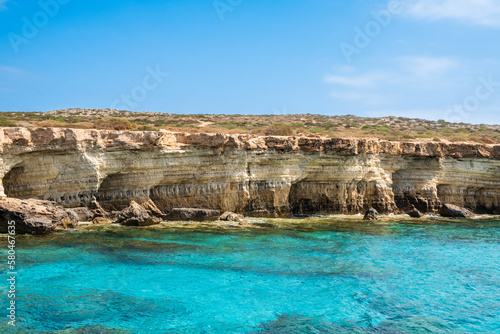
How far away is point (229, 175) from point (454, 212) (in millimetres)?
15478

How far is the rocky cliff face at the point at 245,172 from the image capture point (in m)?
20.6

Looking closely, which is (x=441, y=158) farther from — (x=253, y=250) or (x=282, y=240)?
(x=253, y=250)

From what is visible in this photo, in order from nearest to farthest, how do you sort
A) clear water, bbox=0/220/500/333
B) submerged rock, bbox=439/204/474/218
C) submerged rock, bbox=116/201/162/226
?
clear water, bbox=0/220/500/333 < submerged rock, bbox=116/201/162/226 < submerged rock, bbox=439/204/474/218

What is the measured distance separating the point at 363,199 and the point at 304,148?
5.91 metres

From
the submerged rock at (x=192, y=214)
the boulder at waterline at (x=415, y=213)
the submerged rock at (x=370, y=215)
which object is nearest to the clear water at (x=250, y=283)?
the submerged rock at (x=192, y=214)

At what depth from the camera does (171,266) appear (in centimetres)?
1399

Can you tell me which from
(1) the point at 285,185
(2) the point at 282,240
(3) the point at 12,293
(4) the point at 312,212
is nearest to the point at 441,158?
(4) the point at 312,212

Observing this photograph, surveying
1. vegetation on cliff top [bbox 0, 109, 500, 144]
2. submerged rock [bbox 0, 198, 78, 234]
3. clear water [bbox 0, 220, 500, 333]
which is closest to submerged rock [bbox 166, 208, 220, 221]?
clear water [bbox 0, 220, 500, 333]

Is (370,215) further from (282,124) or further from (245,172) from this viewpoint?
(282,124)

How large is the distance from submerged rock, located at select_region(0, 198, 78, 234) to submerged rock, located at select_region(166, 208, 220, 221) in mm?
6007

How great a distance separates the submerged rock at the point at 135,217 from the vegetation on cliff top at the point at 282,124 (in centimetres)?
1090

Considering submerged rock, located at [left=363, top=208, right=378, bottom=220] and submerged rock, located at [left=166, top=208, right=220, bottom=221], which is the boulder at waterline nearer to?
submerged rock, located at [left=363, top=208, right=378, bottom=220]

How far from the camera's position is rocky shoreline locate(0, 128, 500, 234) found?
2048 cm

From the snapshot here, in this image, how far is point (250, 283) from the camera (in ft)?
41.2
